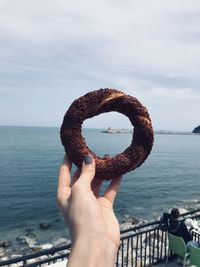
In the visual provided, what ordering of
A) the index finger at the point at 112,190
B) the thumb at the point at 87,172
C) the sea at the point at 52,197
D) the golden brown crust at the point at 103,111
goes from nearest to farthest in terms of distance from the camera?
the thumb at the point at 87,172
the index finger at the point at 112,190
the golden brown crust at the point at 103,111
the sea at the point at 52,197

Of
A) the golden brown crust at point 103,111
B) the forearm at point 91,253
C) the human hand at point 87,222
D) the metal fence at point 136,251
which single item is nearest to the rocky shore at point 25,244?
the metal fence at point 136,251

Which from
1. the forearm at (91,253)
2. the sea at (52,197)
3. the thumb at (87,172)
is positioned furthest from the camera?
the sea at (52,197)

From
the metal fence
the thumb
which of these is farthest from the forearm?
the metal fence

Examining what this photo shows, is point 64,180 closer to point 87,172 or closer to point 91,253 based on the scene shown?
point 87,172

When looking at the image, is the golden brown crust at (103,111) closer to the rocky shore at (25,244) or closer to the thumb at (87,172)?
the thumb at (87,172)

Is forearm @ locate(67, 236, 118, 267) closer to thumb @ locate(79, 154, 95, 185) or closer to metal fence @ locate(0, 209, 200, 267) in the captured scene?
thumb @ locate(79, 154, 95, 185)

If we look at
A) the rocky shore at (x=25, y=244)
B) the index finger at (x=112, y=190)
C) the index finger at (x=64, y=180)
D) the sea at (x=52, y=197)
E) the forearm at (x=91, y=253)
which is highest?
the index finger at (x=64, y=180)

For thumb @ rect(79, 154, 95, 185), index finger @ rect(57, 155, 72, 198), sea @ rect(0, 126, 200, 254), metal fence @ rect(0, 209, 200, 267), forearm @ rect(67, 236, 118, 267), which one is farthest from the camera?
sea @ rect(0, 126, 200, 254)
